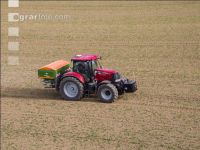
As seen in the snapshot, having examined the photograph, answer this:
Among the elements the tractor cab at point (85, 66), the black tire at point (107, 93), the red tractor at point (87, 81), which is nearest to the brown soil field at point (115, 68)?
the black tire at point (107, 93)

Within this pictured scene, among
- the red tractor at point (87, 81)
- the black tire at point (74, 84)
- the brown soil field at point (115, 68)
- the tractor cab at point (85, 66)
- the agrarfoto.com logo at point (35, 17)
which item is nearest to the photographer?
the brown soil field at point (115, 68)

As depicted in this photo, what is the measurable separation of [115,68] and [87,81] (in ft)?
11.7

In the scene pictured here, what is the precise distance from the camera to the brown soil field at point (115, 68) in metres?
10.9

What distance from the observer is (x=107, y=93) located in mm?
13164

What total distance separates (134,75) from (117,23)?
301 inches

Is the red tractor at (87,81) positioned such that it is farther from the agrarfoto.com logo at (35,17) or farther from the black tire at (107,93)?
the agrarfoto.com logo at (35,17)

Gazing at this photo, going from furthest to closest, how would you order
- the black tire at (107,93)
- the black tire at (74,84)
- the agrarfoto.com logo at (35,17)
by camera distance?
the agrarfoto.com logo at (35,17) < the black tire at (74,84) < the black tire at (107,93)

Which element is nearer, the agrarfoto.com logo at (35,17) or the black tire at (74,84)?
the black tire at (74,84)

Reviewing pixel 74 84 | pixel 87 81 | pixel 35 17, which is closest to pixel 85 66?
pixel 87 81

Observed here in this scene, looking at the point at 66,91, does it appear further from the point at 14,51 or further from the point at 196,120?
the point at 14,51

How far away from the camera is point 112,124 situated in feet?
38.1

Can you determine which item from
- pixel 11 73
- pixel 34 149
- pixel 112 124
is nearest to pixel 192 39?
pixel 11 73

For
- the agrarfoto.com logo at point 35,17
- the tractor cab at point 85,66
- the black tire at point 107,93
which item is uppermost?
the agrarfoto.com logo at point 35,17

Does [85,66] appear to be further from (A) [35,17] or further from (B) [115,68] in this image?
(A) [35,17]
